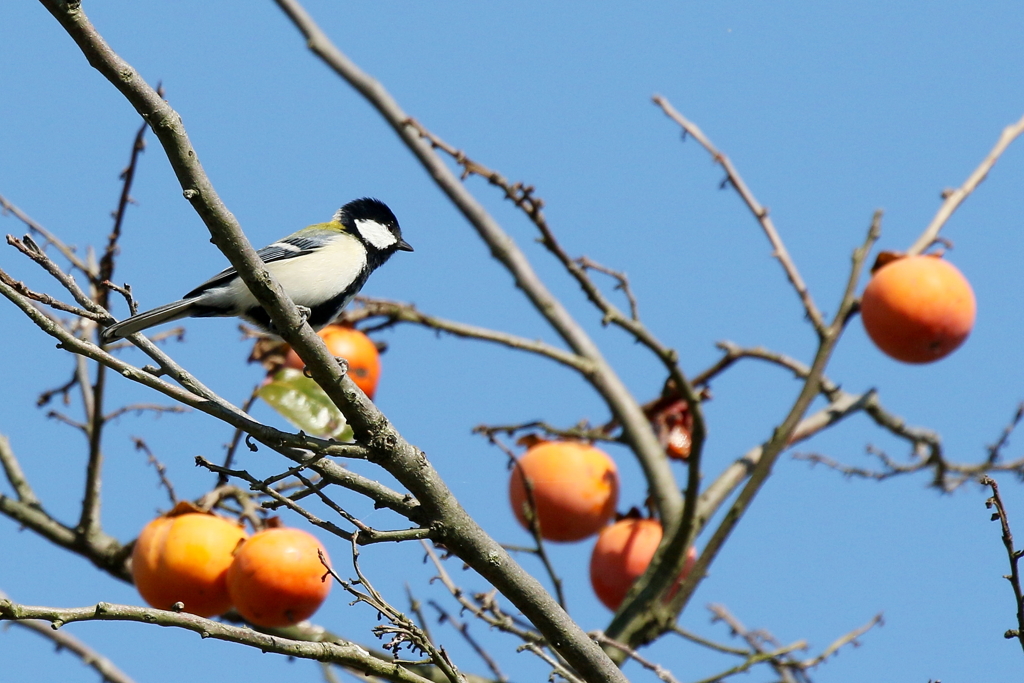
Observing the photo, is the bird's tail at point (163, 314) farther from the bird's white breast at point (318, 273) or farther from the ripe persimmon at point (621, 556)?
the ripe persimmon at point (621, 556)

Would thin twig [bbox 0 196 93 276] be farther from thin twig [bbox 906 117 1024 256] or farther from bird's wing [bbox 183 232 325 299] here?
thin twig [bbox 906 117 1024 256]

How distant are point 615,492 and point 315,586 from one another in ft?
6.76

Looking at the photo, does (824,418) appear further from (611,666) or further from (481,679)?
(611,666)

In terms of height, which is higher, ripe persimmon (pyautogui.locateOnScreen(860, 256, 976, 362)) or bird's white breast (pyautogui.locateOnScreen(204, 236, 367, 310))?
ripe persimmon (pyautogui.locateOnScreen(860, 256, 976, 362))

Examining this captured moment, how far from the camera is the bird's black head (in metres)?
5.38

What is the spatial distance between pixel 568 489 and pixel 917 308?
202 cm

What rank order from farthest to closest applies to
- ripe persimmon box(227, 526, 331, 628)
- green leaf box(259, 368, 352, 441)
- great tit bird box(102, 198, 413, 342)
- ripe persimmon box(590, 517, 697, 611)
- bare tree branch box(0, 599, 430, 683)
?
ripe persimmon box(590, 517, 697, 611)
ripe persimmon box(227, 526, 331, 628)
green leaf box(259, 368, 352, 441)
great tit bird box(102, 198, 413, 342)
bare tree branch box(0, 599, 430, 683)

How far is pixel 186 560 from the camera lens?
15.0 ft

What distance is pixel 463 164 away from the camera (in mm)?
4977

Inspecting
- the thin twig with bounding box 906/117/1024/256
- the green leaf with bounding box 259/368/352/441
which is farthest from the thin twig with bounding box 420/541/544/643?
the thin twig with bounding box 906/117/1024/256

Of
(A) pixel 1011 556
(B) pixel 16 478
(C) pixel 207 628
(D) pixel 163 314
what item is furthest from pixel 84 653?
(A) pixel 1011 556

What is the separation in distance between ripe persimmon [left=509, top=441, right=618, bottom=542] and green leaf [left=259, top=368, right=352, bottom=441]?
161 cm

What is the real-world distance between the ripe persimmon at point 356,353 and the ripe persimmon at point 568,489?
37.6 inches

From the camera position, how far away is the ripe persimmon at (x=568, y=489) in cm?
586
